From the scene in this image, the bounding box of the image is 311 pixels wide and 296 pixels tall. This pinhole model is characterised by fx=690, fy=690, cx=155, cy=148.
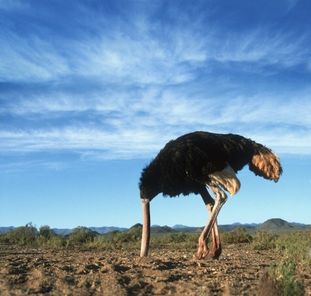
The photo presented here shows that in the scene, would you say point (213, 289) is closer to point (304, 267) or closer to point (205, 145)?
point (304, 267)

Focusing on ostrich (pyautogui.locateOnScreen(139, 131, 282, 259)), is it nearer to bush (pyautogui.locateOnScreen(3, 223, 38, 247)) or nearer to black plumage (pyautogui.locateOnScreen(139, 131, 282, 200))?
black plumage (pyautogui.locateOnScreen(139, 131, 282, 200))

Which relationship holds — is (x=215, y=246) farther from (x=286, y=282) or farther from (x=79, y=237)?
(x=79, y=237)

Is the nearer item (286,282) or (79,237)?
(286,282)

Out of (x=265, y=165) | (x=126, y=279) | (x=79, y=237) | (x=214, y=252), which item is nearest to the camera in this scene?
(x=126, y=279)

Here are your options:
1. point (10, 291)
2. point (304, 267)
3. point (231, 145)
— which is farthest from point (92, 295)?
point (231, 145)

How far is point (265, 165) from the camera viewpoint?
13.2 metres

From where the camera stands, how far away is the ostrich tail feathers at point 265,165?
43.3 ft

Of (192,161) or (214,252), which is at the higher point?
(192,161)

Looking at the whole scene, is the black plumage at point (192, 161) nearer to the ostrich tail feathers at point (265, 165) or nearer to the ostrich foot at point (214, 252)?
the ostrich tail feathers at point (265, 165)

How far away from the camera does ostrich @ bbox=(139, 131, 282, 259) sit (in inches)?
487

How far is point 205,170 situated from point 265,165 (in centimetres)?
150

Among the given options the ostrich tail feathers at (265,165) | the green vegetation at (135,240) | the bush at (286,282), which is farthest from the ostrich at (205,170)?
the bush at (286,282)

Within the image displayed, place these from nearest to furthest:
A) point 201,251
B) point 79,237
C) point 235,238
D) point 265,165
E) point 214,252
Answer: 1. point 201,251
2. point 214,252
3. point 265,165
4. point 235,238
5. point 79,237

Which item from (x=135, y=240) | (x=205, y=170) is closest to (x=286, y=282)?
(x=205, y=170)
